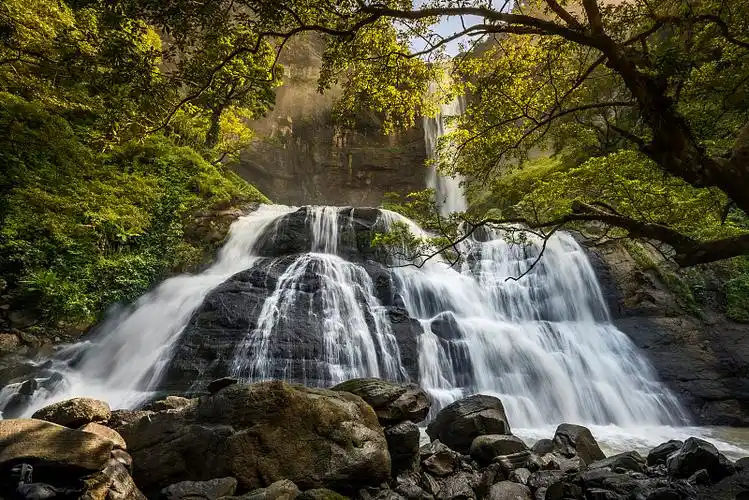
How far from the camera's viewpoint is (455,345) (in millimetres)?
11711

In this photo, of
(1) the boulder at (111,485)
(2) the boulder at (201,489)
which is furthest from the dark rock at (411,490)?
(1) the boulder at (111,485)

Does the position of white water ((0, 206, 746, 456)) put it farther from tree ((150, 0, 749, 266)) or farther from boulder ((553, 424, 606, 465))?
tree ((150, 0, 749, 266))

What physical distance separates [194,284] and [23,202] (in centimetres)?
521

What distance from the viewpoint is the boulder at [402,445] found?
5387mm

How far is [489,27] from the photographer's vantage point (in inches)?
188

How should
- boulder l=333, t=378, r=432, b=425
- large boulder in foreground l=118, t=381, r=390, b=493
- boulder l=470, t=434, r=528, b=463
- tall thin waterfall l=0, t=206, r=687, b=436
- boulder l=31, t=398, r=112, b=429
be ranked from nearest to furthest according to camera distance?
large boulder in foreground l=118, t=381, r=390, b=493 → boulder l=31, t=398, r=112, b=429 → boulder l=333, t=378, r=432, b=425 → boulder l=470, t=434, r=528, b=463 → tall thin waterfall l=0, t=206, r=687, b=436

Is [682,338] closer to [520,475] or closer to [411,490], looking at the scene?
[520,475]

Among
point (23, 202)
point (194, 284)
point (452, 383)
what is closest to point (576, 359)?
point (452, 383)

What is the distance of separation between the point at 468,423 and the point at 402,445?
1778 mm

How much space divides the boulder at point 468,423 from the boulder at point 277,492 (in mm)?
3422

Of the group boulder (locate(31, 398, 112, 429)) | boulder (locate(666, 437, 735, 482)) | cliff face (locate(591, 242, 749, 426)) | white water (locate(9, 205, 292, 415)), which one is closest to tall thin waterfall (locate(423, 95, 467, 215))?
cliff face (locate(591, 242, 749, 426))

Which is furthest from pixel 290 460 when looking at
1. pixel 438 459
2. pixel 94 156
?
pixel 94 156

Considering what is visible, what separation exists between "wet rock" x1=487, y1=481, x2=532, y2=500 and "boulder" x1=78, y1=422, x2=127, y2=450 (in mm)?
4654

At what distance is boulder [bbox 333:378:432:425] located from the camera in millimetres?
5879
